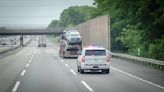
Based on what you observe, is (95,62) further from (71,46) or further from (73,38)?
(73,38)

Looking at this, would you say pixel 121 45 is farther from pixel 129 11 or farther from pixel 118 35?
pixel 129 11

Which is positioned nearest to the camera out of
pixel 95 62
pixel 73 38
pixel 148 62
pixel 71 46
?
pixel 95 62

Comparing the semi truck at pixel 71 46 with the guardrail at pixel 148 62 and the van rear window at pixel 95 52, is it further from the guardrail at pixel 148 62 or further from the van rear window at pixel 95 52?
the van rear window at pixel 95 52

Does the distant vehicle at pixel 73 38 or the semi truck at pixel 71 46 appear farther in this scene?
the distant vehicle at pixel 73 38

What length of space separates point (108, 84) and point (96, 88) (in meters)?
1.92

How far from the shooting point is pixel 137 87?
734 inches

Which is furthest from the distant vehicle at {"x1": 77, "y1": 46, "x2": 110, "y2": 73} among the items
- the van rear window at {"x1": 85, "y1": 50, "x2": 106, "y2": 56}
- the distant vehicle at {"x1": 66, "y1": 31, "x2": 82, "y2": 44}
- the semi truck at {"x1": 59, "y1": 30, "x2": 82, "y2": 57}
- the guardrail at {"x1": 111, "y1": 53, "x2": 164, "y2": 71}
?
the distant vehicle at {"x1": 66, "y1": 31, "x2": 82, "y2": 44}

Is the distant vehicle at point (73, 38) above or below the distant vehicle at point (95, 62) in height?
above

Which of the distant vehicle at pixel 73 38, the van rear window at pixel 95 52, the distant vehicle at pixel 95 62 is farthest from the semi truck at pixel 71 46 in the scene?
the distant vehicle at pixel 95 62

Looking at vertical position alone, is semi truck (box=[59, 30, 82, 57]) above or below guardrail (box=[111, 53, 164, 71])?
above

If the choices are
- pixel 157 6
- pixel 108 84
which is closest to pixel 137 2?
pixel 157 6

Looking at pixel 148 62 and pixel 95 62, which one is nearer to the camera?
pixel 95 62

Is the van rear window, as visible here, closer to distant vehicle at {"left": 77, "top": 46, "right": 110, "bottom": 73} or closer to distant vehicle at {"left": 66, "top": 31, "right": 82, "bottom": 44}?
distant vehicle at {"left": 77, "top": 46, "right": 110, "bottom": 73}

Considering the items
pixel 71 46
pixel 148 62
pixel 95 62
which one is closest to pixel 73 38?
pixel 71 46
